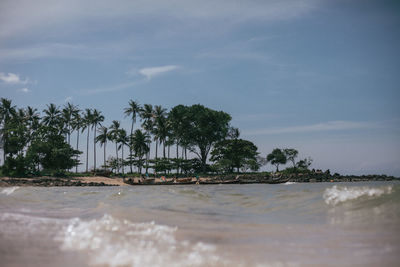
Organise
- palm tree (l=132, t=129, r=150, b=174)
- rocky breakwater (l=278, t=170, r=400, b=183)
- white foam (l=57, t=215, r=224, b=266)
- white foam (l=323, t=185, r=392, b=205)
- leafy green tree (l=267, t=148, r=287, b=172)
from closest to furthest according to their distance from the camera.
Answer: white foam (l=57, t=215, r=224, b=266) < white foam (l=323, t=185, r=392, b=205) < rocky breakwater (l=278, t=170, r=400, b=183) < palm tree (l=132, t=129, r=150, b=174) < leafy green tree (l=267, t=148, r=287, b=172)

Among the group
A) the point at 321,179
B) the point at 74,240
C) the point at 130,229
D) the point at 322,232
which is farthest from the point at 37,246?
the point at 321,179

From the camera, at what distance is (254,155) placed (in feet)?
224

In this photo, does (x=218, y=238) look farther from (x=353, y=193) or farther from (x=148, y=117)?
(x=148, y=117)

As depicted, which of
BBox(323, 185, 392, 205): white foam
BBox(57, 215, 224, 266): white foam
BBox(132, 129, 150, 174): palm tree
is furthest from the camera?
BBox(132, 129, 150, 174): palm tree

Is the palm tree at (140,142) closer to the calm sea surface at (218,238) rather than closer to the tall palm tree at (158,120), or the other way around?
the tall palm tree at (158,120)

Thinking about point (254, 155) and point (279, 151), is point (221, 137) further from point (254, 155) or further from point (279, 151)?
point (279, 151)

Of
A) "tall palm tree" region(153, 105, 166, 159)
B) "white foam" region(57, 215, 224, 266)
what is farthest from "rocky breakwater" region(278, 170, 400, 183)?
"white foam" region(57, 215, 224, 266)

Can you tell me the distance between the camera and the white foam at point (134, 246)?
382 cm

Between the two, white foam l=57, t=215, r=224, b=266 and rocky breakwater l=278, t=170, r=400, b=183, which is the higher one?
white foam l=57, t=215, r=224, b=266

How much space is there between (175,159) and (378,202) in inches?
2180

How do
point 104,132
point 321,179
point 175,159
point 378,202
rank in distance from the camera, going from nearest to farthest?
point 378,202 → point 321,179 → point 175,159 → point 104,132

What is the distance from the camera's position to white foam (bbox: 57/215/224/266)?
382 centimetres

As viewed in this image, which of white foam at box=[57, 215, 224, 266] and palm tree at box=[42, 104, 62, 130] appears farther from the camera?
palm tree at box=[42, 104, 62, 130]

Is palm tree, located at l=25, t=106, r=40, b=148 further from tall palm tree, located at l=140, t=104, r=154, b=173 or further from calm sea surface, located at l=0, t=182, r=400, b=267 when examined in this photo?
calm sea surface, located at l=0, t=182, r=400, b=267
